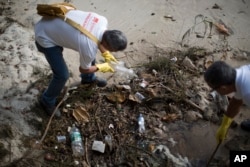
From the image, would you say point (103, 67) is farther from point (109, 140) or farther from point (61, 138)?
point (61, 138)

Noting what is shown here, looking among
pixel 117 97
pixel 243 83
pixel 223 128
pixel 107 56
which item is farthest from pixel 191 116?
pixel 107 56

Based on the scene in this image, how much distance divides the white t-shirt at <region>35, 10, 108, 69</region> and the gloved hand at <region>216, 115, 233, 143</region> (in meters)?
1.50

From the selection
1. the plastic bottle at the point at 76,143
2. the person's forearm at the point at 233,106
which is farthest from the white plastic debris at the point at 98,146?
the person's forearm at the point at 233,106

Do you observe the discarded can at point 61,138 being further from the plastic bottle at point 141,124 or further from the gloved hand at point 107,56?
the gloved hand at point 107,56

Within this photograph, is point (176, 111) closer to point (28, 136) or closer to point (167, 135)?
point (167, 135)

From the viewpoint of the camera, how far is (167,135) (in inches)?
155

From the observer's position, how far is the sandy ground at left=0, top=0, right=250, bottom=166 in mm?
3990

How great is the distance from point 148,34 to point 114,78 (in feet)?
3.48

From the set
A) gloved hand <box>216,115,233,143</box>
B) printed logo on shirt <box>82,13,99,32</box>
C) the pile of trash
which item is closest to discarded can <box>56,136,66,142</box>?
the pile of trash

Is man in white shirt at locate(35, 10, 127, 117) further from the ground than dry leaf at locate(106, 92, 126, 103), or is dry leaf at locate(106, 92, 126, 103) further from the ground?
man in white shirt at locate(35, 10, 127, 117)

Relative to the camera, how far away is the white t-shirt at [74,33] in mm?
3254

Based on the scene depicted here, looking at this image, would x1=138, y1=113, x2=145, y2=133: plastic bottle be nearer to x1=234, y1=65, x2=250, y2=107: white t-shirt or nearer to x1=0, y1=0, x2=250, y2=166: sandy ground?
x1=0, y1=0, x2=250, y2=166: sandy ground

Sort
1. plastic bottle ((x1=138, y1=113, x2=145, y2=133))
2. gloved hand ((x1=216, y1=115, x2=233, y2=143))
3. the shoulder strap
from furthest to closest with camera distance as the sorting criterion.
Answer: plastic bottle ((x1=138, y1=113, x2=145, y2=133)) → gloved hand ((x1=216, y1=115, x2=233, y2=143)) → the shoulder strap

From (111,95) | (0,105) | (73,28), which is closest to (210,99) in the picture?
(111,95)
